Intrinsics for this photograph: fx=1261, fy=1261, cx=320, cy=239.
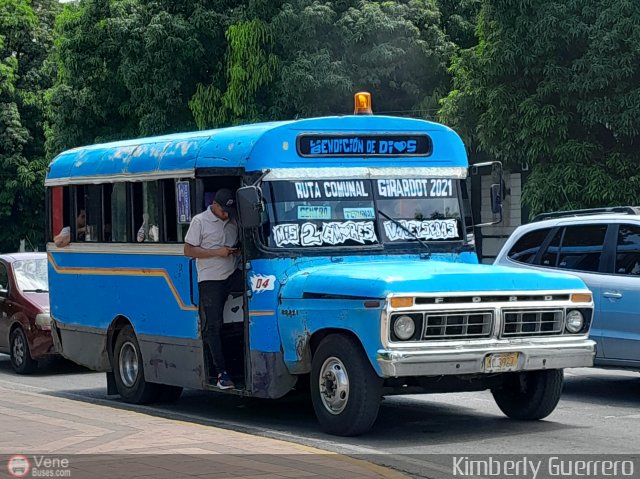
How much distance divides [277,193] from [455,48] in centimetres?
2014

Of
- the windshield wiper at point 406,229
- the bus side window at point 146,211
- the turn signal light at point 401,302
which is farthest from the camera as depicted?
the bus side window at point 146,211

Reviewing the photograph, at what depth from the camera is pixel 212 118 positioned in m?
30.7

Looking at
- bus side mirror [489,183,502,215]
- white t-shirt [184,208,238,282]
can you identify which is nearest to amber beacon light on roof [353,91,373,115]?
bus side mirror [489,183,502,215]

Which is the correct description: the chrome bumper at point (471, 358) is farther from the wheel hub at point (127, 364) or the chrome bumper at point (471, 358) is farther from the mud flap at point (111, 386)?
the mud flap at point (111, 386)

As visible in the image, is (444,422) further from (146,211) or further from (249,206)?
(146,211)

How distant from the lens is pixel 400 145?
1186cm

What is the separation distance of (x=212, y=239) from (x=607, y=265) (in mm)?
4159

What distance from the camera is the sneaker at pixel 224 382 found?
1159 cm

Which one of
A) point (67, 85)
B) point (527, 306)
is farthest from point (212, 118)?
point (527, 306)

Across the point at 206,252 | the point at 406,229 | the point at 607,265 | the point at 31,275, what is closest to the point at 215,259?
the point at 206,252

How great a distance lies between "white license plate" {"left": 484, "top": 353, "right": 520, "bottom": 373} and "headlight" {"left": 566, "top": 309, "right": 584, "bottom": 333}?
2.30 ft

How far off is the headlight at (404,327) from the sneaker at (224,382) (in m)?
2.28

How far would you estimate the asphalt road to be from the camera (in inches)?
388

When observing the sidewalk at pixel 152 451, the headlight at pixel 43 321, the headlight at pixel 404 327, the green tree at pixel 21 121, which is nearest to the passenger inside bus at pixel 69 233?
the headlight at pixel 43 321
